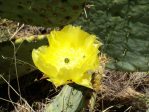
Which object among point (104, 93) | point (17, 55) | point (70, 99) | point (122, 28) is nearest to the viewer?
point (70, 99)

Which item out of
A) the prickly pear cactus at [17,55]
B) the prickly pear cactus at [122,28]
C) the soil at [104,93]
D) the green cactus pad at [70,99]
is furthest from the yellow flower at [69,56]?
the soil at [104,93]

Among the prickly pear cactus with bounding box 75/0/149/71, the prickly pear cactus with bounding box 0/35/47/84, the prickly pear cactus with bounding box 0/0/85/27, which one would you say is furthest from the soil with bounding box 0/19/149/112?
the prickly pear cactus with bounding box 0/0/85/27

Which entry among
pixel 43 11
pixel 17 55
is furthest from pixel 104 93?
pixel 43 11

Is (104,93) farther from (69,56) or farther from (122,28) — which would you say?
(69,56)

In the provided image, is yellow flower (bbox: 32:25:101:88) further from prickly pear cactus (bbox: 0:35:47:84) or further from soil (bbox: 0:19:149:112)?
soil (bbox: 0:19:149:112)

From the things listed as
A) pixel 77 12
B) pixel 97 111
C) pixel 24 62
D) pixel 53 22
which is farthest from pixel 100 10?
pixel 97 111

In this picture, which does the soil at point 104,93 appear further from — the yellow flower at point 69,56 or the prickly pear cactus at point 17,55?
the yellow flower at point 69,56

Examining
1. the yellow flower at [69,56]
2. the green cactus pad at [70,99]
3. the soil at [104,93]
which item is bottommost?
the soil at [104,93]
